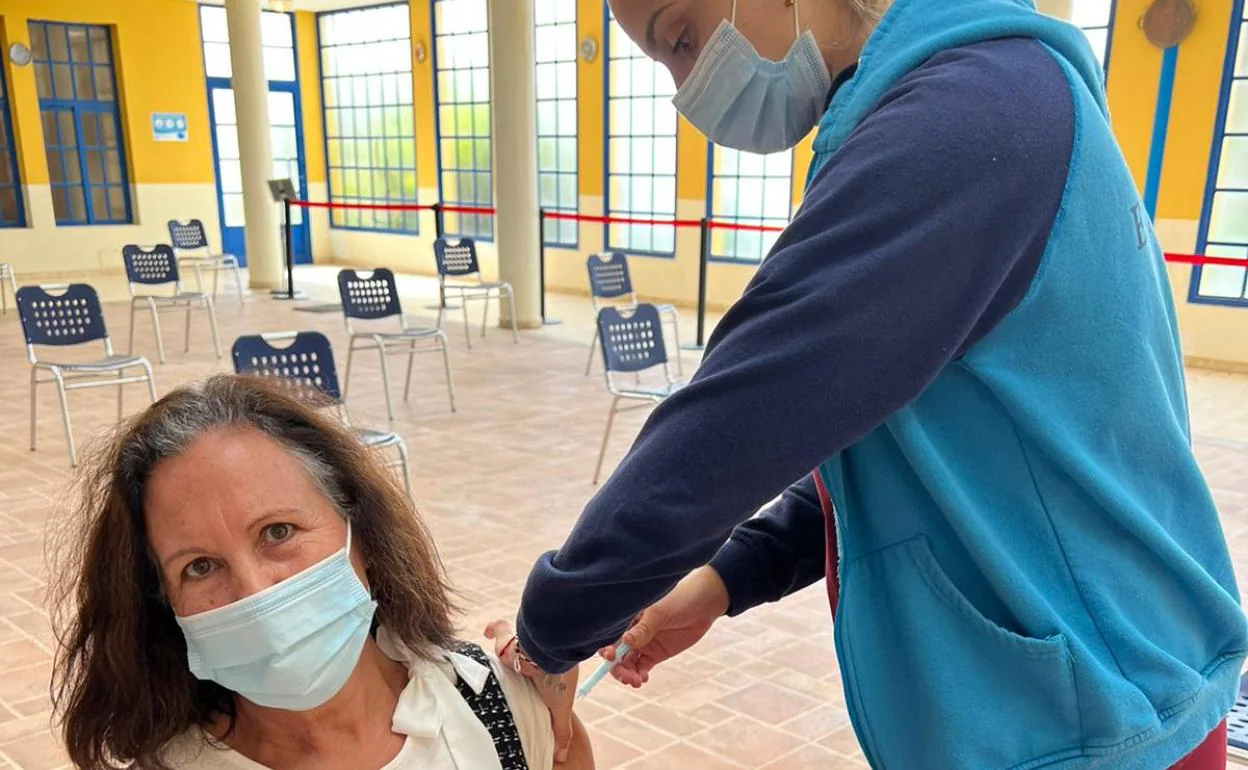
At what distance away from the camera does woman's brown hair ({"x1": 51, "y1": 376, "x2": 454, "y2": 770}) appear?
129 centimetres

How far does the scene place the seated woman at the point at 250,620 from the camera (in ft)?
4.24

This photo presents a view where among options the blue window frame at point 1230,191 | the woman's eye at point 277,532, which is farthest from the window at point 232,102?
the woman's eye at point 277,532

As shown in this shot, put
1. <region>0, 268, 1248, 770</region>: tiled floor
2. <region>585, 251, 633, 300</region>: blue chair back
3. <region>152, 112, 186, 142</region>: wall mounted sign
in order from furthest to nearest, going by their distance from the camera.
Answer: <region>152, 112, 186, 142</region>: wall mounted sign
<region>585, 251, 633, 300</region>: blue chair back
<region>0, 268, 1248, 770</region>: tiled floor

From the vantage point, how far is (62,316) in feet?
17.7

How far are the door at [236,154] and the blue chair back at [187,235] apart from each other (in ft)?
10.0

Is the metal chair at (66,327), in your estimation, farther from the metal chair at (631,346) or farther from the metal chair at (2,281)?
the metal chair at (631,346)

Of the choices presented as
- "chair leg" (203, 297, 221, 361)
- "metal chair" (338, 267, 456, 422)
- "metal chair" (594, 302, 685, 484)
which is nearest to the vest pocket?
"metal chair" (594, 302, 685, 484)

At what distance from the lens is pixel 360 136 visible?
14.3 m

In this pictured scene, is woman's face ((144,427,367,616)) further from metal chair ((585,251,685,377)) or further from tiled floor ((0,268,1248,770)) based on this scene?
metal chair ((585,251,685,377))

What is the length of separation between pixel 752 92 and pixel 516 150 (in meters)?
8.24

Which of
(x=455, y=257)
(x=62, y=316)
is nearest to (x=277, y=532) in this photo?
(x=62, y=316)

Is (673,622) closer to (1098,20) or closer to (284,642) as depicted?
(284,642)

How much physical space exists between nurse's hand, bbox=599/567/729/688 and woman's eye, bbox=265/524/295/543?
462mm

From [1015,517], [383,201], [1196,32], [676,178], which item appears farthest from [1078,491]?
[383,201]
